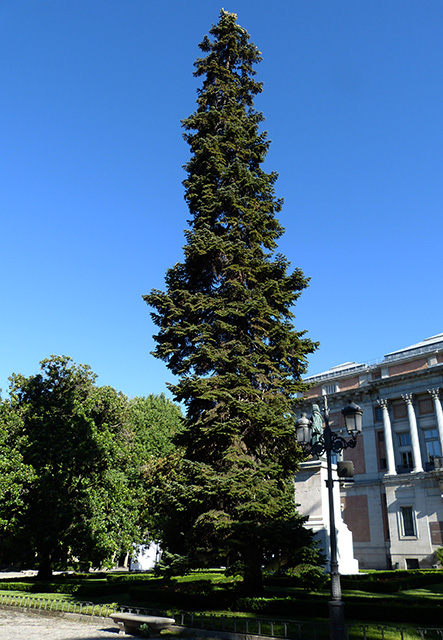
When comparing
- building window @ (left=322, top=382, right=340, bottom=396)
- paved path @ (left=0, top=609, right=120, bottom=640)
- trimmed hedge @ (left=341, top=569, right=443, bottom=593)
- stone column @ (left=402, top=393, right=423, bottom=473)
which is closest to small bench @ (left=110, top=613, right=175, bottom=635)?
paved path @ (left=0, top=609, right=120, bottom=640)

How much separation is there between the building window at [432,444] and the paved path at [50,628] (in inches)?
1412

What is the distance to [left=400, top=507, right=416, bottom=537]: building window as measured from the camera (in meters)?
42.3

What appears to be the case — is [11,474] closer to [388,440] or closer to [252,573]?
[252,573]

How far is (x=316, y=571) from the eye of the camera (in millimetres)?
15547

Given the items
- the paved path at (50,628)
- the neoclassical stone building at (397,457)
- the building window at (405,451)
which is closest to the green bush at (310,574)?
the paved path at (50,628)

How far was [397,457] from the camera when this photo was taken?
46.1 m

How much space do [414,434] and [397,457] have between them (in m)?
2.97

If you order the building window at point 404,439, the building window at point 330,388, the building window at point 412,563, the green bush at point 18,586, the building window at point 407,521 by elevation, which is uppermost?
the building window at point 330,388

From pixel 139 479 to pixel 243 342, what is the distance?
1808 cm

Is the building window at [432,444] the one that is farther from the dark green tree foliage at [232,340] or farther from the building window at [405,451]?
the dark green tree foliage at [232,340]

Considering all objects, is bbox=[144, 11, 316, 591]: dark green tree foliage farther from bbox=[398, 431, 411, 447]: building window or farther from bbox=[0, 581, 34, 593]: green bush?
bbox=[398, 431, 411, 447]: building window

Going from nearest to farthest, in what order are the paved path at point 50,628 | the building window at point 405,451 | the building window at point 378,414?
the paved path at point 50,628
the building window at point 405,451
the building window at point 378,414

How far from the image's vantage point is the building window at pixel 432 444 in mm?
44000

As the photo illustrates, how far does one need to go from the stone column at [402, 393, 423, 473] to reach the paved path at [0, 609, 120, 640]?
34.3 meters
